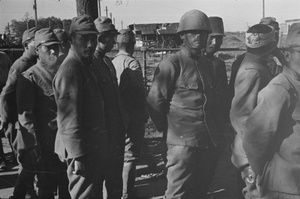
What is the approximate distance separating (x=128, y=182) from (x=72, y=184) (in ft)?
5.06

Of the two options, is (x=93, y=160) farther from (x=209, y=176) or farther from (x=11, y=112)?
(x=11, y=112)

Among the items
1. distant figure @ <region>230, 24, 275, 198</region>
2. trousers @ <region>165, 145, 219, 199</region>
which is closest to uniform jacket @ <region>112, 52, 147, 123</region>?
trousers @ <region>165, 145, 219, 199</region>

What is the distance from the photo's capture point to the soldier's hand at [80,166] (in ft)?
11.0

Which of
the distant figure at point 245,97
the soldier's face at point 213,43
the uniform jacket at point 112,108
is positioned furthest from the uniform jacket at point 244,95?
the soldier's face at point 213,43

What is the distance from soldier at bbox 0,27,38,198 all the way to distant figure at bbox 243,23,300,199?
2792 mm

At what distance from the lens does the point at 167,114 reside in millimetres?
4008

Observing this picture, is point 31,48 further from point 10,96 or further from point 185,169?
point 185,169

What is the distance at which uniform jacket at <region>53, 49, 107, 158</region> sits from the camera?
3338 mm

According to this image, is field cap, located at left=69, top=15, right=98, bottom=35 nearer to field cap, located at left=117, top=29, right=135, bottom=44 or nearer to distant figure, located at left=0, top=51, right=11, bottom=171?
field cap, located at left=117, top=29, right=135, bottom=44

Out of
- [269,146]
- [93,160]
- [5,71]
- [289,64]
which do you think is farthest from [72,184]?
[5,71]

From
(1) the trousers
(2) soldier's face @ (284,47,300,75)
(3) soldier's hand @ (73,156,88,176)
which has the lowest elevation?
(1) the trousers

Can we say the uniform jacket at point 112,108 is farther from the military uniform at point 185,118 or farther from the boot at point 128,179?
the boot at point 128,179

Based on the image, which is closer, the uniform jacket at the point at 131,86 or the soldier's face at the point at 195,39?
the soldier's face at the point at 195,39

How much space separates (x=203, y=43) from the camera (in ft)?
13.2
